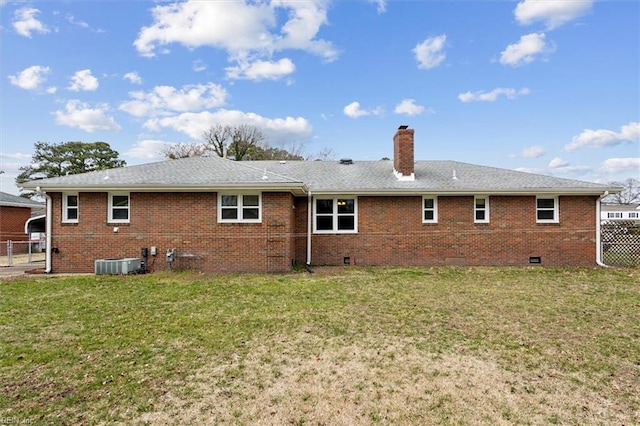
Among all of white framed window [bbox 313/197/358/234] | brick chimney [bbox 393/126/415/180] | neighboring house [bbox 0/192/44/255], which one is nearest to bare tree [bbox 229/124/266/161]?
neighboring house [bbox 0/192/44/255]

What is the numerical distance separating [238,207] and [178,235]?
80.8 inches

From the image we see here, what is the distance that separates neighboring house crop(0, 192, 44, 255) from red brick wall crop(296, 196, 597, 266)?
1836 centimetres

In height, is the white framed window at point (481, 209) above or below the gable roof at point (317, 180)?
below

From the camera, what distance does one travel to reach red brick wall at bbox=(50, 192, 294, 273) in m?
10.9

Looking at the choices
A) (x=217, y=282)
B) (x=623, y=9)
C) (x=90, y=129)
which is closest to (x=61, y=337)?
(x=217, y=282)

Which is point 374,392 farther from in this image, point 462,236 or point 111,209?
point 111,209

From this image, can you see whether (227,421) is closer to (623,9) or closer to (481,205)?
(481,205)

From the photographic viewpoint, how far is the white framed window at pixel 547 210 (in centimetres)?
1269

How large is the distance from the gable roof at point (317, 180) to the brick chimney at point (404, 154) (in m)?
0.36

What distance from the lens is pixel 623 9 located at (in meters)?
11.3

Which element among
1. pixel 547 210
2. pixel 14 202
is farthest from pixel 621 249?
pixel 14 202

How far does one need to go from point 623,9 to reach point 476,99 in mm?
6811

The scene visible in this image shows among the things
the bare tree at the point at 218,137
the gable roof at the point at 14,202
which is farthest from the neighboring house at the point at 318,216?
the bare tree at the point at 218,137

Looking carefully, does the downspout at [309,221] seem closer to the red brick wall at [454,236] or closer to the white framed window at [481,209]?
the red brick wall at [454,236]
